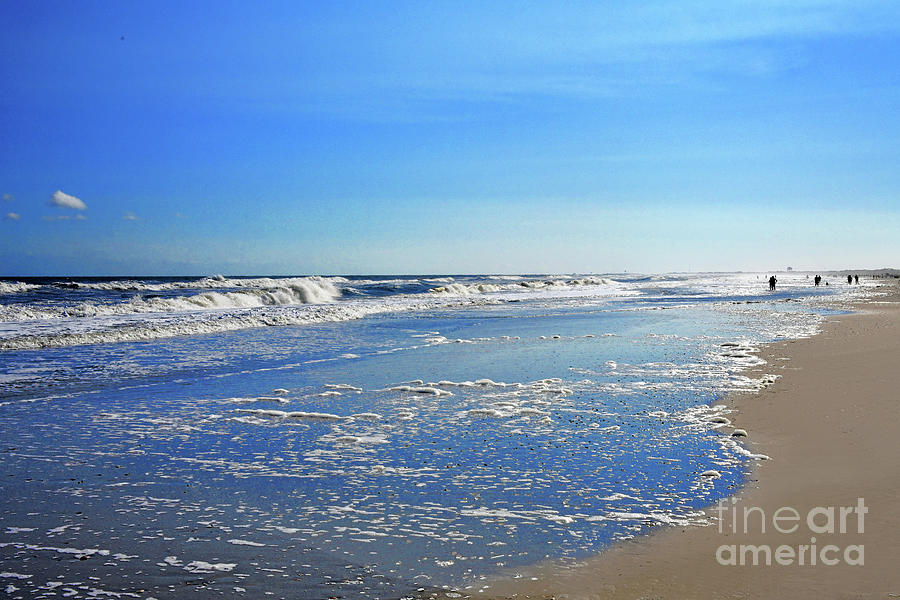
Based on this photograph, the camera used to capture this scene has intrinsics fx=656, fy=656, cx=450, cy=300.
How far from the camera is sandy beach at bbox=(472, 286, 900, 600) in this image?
3.85 metres

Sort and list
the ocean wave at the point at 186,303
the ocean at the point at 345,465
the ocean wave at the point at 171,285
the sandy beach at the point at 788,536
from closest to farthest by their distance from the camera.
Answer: the sandy beach at the point at 788,536
the ocean at the point at 345,465
the ocean wave at the point at 186,303
the ocean wave at the point at 171,285

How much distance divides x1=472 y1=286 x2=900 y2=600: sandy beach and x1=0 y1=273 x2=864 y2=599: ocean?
0.81 feet

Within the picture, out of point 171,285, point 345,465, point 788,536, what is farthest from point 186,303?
point 788,536

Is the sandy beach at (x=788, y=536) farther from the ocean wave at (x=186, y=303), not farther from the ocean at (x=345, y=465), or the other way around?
the ocean wave at (x=186, y=303)

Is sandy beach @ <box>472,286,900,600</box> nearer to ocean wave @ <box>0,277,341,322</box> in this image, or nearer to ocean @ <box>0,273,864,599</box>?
ocean @ <box>0,273,864,599</box>

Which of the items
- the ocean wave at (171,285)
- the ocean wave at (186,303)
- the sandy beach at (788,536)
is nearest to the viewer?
the sandy beach at (788,536)

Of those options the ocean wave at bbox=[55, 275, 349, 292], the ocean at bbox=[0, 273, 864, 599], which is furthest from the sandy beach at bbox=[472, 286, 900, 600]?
the ocean wave at bbox=[55, 275, 349, 292]

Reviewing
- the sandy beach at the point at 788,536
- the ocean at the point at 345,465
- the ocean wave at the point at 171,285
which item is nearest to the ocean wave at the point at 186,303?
the ocean wave at the point at 171,285

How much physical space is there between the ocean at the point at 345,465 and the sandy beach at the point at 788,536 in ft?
0.81

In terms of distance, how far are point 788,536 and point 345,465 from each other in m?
3.86

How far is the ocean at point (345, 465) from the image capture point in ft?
13.8

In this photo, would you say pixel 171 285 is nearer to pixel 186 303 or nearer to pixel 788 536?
pixel 186 303

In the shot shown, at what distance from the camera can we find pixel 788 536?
15.1 feet

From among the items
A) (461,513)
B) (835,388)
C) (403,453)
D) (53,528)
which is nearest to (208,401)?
(403,453)
